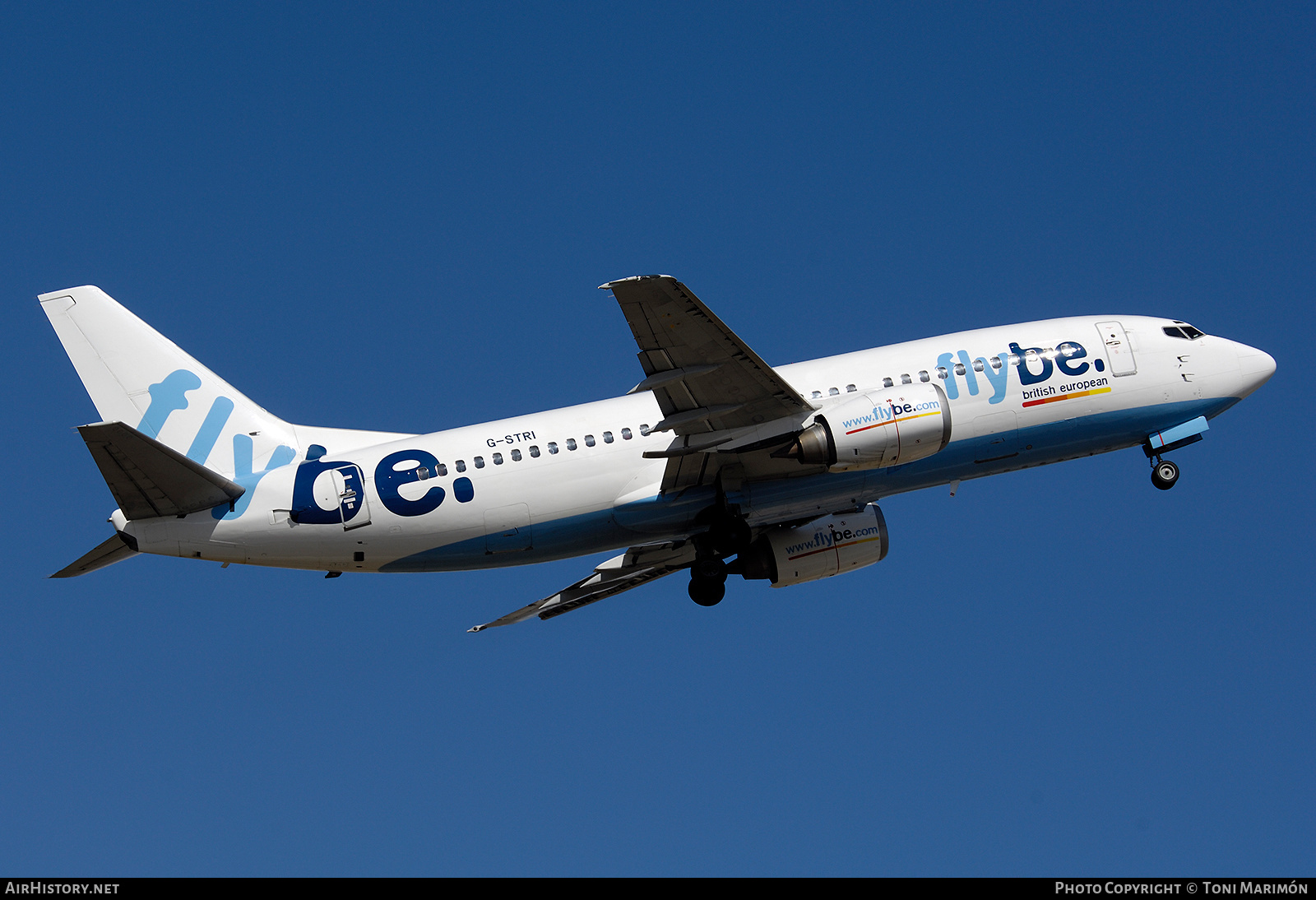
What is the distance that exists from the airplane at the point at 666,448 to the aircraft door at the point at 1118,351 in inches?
2.1

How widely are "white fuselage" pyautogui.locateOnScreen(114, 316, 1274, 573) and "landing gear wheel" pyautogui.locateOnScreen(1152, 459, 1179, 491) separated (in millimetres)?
1127

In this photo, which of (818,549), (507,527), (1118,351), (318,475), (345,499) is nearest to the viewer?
(345,499)

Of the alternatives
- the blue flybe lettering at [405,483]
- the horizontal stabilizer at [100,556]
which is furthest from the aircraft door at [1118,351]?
the horizontal stabilizer at [100,556]

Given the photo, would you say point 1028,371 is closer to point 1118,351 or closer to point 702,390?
point 1118,351

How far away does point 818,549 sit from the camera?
37031 millimetres

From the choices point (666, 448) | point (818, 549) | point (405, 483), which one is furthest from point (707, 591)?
point (405, 483)

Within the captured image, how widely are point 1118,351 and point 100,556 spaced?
2793cm

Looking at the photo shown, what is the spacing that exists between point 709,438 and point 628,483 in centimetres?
270

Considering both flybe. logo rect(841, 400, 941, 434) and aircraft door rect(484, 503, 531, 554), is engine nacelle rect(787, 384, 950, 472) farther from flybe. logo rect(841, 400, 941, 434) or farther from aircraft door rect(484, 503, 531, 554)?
aircraft door rect(484, 503, 531, 554)

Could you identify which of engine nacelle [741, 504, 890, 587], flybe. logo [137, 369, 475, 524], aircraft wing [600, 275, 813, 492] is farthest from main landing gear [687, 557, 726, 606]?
flybe. logo [137, 369, 475, 524]

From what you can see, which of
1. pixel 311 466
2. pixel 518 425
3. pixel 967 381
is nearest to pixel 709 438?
pixel 518 425

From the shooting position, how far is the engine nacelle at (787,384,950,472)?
3178cm
